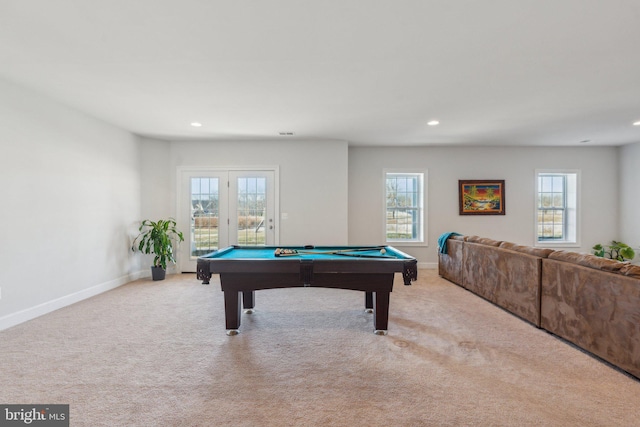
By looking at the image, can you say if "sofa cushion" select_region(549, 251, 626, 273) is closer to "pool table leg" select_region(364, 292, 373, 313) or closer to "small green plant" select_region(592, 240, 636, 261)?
"pool table leg" select_region(364, 292, 373, 313)

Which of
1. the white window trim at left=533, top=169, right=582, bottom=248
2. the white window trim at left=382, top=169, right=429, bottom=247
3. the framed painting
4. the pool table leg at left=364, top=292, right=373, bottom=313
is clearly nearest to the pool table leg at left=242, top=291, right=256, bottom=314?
the pool table leg at left=364, top=292, right=373, bottom=313

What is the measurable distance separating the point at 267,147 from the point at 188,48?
320 centimetres

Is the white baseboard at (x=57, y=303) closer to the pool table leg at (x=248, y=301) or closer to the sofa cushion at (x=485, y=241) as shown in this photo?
the pool table leg at (x=248, y=301)

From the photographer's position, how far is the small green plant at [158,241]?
506 cm

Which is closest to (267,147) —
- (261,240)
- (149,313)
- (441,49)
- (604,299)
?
(261,240)

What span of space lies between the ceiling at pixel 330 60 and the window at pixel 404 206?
6.53ft

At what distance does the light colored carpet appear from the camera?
69.5 inches

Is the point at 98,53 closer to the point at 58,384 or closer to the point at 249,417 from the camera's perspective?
the point at 58,384

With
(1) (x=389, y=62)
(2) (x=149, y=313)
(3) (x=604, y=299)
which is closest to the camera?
(3) (x=604, y=299)

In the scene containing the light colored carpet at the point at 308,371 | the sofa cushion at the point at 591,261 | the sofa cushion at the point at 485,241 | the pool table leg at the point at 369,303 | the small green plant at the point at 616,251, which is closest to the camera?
the light colored carpet at the point at 308,371

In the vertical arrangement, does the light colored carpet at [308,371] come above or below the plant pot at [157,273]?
below

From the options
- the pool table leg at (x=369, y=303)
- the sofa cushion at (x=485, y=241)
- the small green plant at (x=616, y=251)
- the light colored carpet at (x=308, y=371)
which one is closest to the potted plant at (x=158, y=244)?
the light colored carpet at (x=308, y=371)

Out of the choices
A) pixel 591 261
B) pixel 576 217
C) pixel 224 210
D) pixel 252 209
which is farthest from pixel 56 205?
pixel 576 217

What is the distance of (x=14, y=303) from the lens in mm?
3111
